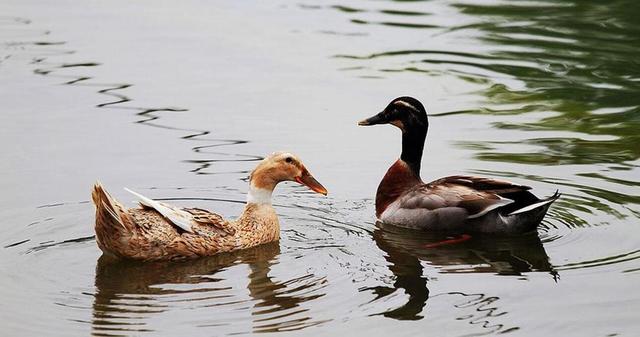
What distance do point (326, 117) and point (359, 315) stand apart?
563 centimetres

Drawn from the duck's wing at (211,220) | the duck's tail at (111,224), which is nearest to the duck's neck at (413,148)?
the duck's wing at (211,220)

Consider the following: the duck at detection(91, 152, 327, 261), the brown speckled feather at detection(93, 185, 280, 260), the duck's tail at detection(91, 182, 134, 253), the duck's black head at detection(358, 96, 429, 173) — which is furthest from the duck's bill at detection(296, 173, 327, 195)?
the duck's tail at detection(91, 182, 134, 253)

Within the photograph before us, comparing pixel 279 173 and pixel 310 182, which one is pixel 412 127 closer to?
pixel 310 182

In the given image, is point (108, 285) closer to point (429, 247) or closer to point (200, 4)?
point (429, 247)

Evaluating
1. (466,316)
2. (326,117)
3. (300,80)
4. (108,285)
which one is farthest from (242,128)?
(466,316)

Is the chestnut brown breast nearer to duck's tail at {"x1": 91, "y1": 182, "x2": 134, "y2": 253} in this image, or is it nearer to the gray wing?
the gray wing

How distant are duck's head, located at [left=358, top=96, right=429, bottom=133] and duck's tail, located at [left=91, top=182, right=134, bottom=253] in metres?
3.19

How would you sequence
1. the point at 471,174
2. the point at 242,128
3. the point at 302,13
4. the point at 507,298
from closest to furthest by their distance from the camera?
the point at 507,298 → the point at 471,174 → the point at 242,128 → the point at 302,13

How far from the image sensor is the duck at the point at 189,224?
10.4 meters

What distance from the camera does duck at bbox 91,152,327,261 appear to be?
1045 centimetres

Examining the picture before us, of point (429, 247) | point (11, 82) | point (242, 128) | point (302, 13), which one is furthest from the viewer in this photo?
point (302, 13)

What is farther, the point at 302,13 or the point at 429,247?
the point at 302,13

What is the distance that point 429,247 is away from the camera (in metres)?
11.4

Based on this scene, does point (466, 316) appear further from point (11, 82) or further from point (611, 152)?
point (11, 82)
